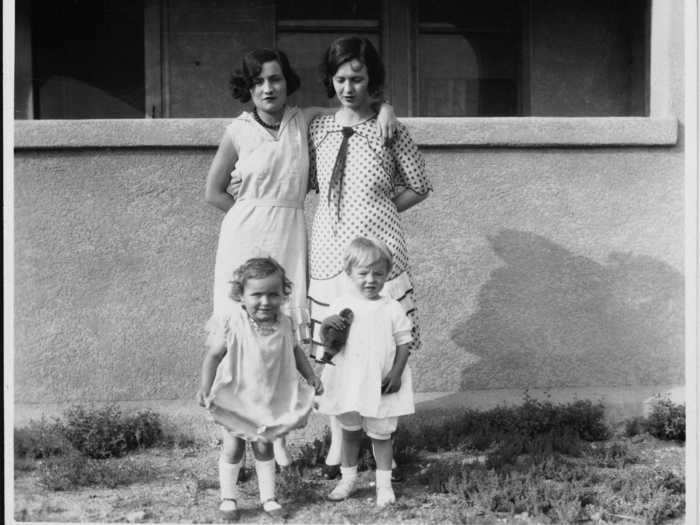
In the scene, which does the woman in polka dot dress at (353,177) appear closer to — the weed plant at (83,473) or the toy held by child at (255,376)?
the toy held by child at (255,376)

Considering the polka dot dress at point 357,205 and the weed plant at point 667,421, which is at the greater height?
the polka dot dress at point 357,205

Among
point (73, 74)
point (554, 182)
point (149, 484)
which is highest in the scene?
point (73, 74)

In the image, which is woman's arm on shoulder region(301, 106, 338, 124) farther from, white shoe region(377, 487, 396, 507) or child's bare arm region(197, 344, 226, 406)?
white shoe region(377, 487, 396, 507)

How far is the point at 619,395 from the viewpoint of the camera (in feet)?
17.4

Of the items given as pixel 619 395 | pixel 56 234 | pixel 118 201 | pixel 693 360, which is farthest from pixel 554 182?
pixel 56 234

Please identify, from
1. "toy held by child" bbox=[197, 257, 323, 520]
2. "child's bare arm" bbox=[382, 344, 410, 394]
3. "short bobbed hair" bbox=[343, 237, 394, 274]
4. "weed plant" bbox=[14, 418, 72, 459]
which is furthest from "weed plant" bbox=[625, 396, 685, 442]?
"weed plant" bbox=[14, 418, 72, 459]

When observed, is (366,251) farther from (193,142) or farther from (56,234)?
(56,234)

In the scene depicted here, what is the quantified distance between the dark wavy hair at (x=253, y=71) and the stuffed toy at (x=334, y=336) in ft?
3.53

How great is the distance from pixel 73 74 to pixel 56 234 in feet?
5.68

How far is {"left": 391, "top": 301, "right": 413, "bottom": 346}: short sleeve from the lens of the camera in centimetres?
382

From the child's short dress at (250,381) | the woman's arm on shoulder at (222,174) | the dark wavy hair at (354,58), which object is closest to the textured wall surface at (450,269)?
the woman's arm on shoulder at (222,174)

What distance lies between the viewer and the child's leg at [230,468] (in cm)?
373

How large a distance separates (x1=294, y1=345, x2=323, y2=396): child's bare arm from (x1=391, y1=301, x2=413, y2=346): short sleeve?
1.22ft

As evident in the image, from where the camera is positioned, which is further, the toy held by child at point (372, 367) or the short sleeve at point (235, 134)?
the short sleeve at point (235, 134)
